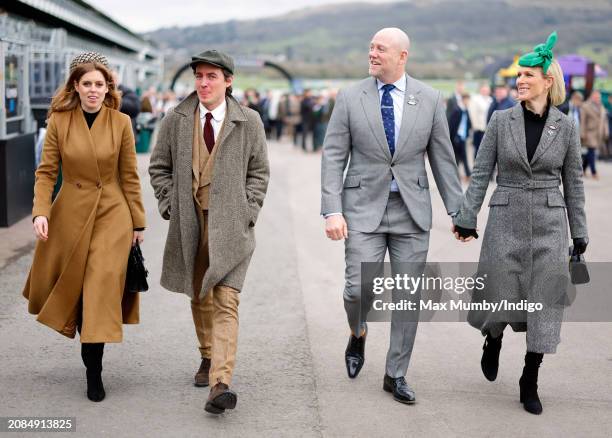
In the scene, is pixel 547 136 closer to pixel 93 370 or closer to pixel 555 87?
pixel 555 87

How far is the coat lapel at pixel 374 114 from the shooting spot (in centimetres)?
533

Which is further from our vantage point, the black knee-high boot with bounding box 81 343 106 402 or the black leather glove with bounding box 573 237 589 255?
the black leather glove with bounding box 573 237 589 255

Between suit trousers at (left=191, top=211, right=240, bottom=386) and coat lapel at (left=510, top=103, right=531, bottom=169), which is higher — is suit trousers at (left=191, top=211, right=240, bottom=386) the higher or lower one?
the lower one

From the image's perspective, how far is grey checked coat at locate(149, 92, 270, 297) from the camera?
5078mm

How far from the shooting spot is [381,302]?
577 cm

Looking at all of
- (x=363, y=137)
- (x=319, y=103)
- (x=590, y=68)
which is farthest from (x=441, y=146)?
(x=319, y=103)

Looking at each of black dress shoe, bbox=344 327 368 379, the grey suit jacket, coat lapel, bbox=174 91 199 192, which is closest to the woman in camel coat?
coat lapel, bbox=174 91 199 192

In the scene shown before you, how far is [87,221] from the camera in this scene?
16.9 ft

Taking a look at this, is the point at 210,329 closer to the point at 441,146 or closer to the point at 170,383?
the point at 170,383

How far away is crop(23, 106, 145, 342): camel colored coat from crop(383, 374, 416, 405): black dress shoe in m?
1.47

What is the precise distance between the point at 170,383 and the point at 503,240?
2.02m

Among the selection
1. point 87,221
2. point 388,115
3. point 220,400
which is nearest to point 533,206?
point 388,115

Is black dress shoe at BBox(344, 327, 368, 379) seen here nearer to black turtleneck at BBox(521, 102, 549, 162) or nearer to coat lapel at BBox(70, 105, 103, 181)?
black turtleneck at BBox(521, 102, 549, 162)

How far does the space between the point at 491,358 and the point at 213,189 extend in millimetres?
1880
